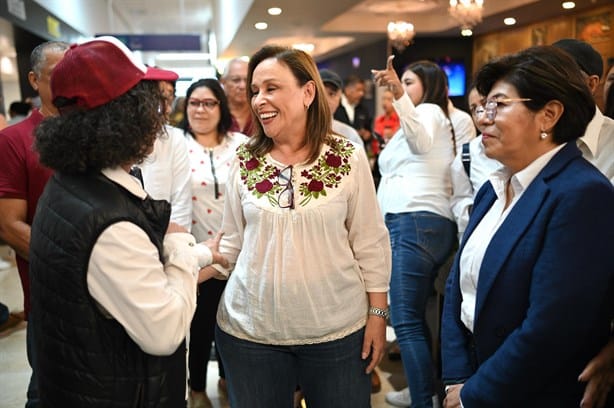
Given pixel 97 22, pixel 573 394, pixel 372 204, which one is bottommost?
pixel 573 394

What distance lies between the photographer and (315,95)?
1710mm

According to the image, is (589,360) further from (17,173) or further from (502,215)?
(17,173)

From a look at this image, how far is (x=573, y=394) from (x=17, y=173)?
2.02m

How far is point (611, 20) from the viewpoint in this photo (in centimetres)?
798

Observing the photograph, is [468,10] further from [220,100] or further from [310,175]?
[310,175]

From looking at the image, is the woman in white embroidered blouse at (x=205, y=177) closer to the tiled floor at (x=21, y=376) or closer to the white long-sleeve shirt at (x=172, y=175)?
the white long-sleeve shirt at (x=172, y=175)

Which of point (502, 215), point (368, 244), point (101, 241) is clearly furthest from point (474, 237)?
point (101, 241)

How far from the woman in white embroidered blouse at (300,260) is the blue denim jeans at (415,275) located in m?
0.87

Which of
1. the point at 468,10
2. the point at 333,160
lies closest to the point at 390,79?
the point at 333,160

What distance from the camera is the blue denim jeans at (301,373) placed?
1.59 metres

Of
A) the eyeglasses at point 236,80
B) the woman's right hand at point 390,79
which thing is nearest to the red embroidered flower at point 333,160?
the woman's right hand at point 390,79

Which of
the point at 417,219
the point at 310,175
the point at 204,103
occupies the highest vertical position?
the point at 204,103

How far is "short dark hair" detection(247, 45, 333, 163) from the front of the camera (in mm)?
1662

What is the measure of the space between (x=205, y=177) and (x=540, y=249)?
1828 mm
